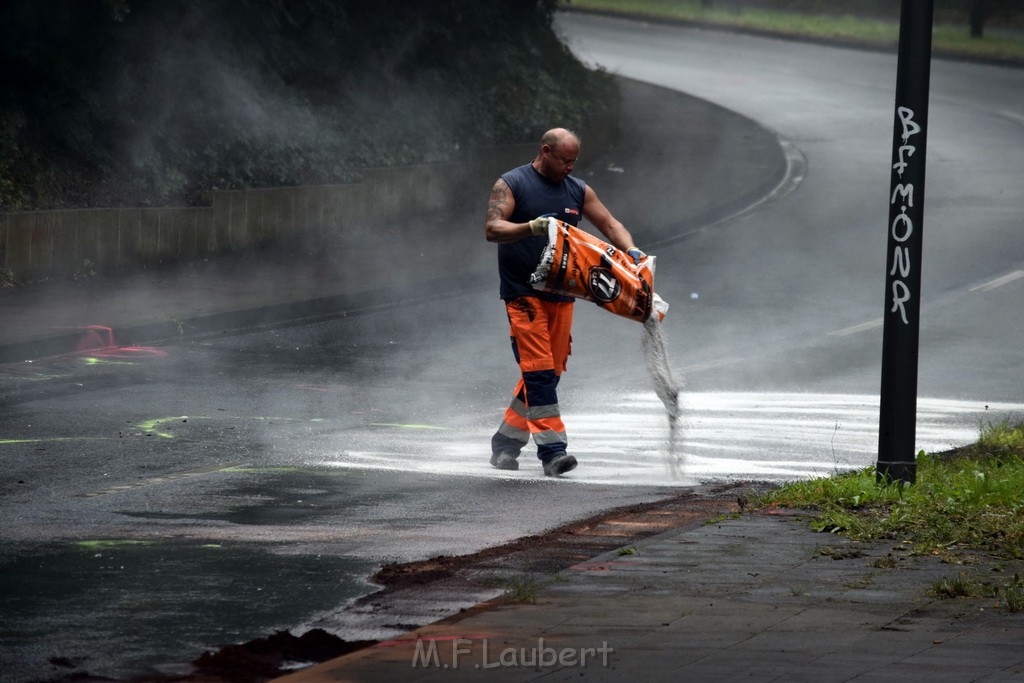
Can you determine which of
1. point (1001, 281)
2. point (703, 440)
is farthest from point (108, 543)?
point (1001, 281)

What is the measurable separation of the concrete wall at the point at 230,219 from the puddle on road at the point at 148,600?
9475 millimetres

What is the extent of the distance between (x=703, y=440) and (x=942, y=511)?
280cm

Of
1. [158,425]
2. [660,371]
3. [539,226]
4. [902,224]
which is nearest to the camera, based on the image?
[902,224]

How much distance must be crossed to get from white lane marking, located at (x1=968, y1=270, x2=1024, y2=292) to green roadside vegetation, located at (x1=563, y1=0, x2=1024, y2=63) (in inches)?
767

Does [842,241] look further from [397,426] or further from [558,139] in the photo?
[558,139]

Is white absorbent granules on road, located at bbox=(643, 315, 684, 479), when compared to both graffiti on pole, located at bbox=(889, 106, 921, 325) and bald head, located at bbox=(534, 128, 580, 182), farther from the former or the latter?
graffiti on pole, located at bbox=(889, 106, 921, 325)

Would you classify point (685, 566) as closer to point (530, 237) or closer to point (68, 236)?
point (530, 237)

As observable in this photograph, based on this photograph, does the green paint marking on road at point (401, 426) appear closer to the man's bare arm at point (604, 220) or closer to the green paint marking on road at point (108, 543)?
the man's bare arm at point (604, 220)

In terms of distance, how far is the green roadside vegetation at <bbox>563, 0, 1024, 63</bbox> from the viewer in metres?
37.4

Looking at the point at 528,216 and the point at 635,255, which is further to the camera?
the point at 635,255

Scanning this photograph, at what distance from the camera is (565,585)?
6324mm

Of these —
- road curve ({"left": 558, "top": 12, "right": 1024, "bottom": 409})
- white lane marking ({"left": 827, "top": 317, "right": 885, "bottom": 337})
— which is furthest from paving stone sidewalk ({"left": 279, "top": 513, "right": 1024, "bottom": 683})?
white lane marking ({"left": 827, "top": 317, "right": 885, "bottom": 337})

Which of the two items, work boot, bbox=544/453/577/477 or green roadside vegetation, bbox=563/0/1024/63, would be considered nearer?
work boot, bbox=544/453/577/477

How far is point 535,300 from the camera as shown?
910 cm
